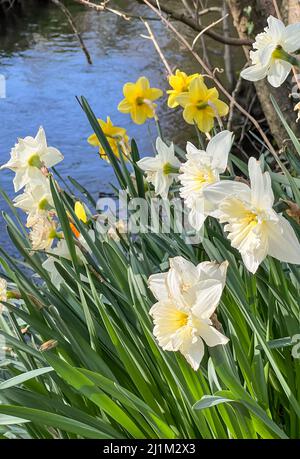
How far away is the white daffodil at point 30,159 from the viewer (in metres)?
1.12

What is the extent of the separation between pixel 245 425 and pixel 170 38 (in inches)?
254

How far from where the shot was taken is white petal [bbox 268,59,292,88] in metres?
0.99

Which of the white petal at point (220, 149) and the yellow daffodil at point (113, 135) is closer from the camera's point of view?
the white petal at point (220, 149)

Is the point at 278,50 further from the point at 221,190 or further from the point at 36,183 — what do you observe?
the point at 36,183

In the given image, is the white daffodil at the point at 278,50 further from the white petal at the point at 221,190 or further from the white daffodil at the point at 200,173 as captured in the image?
the white petal at the point at 221,190

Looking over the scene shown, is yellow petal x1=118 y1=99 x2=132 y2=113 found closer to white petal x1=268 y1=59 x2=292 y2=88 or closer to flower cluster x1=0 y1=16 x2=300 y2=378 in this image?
flower cluster x1=0 y1=16 x2=300 y2=378

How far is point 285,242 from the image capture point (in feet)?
2.51

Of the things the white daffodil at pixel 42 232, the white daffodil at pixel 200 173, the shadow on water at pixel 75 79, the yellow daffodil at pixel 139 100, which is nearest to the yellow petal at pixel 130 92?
the yellow daffodil at pixel 139 100

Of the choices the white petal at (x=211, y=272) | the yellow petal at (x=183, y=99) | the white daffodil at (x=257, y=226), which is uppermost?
the white daffodil at (x=257, y=226)

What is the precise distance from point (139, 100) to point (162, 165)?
307 mm

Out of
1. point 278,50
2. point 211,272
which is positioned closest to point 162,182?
point 278,50

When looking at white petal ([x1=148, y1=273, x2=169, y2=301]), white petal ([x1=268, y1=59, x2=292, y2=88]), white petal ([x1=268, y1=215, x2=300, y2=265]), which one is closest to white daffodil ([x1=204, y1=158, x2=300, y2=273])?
white petal ([x1=268, y1=215, x2=300, y2=265])

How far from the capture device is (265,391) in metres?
0.96
